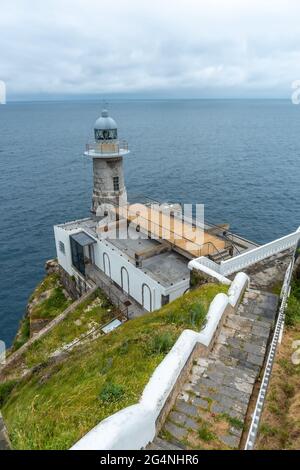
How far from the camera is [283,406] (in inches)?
307

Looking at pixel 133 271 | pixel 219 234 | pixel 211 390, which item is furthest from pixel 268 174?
pixel 211 390

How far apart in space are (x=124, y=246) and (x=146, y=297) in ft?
16.0

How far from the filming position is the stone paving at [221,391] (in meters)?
6.89

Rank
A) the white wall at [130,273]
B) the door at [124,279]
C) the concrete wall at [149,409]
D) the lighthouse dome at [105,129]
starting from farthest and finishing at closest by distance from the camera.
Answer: the lighthouse dome at [105,129]
the door at [124,279]
the white wall at [130,273]
the concrete wall at [149,409]

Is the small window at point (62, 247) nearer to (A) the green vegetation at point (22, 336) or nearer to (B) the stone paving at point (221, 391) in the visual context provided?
(A) the green vegetation at point (22, 336)

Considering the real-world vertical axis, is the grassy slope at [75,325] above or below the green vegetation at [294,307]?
below

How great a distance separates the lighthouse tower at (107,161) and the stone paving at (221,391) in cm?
2255

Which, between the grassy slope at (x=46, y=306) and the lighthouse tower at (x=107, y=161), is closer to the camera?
the grassy slope at (x=46, y=306)

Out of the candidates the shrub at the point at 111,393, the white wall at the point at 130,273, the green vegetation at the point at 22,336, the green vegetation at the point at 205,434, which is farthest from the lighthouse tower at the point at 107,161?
the green vegetation at the point at 205,434

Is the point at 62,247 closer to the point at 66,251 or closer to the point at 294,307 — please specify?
the point at 66,251

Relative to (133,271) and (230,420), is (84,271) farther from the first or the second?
(230,420)

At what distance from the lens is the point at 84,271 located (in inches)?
1086

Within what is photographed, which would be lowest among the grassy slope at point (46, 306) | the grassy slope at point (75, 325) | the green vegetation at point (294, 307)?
the grassy slope at point (46, 306)

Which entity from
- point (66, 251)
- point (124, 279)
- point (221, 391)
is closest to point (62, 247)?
point (66, 251)
